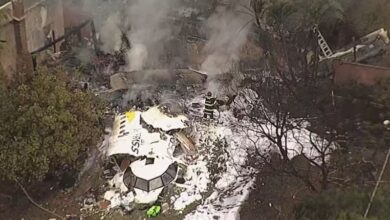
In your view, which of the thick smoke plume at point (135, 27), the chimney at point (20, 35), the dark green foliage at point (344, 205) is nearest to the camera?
the dark green foliage at point (344, 205)

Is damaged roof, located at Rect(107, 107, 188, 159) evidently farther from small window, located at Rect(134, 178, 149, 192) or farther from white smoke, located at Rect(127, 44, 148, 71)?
white smoke, located at Rect(127, 44, 148, 71)

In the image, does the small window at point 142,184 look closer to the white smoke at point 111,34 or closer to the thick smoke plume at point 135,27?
the thick smoke plume at point 135,27

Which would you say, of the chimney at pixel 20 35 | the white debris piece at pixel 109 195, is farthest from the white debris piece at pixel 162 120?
the chimney at pixel 20 35

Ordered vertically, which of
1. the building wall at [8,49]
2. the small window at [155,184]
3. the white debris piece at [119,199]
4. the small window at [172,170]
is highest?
the building wall at [8,49]

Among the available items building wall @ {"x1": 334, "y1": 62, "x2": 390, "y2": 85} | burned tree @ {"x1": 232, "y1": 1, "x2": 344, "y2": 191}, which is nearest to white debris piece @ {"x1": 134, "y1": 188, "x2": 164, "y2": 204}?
burned tree @ {"x1": 232, "y1": 1, "x2": 344, "y2": 191}

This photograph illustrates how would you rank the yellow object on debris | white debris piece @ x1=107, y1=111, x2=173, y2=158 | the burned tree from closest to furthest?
the burned tree → white debris piece @ x1=107, y1=111, x2=173, y2=158 → the yellow object on debris

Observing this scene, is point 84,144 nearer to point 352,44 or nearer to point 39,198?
point 39,198

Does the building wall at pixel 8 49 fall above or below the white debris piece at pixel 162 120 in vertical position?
above

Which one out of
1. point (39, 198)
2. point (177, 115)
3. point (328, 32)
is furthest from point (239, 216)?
point (328, 32)
